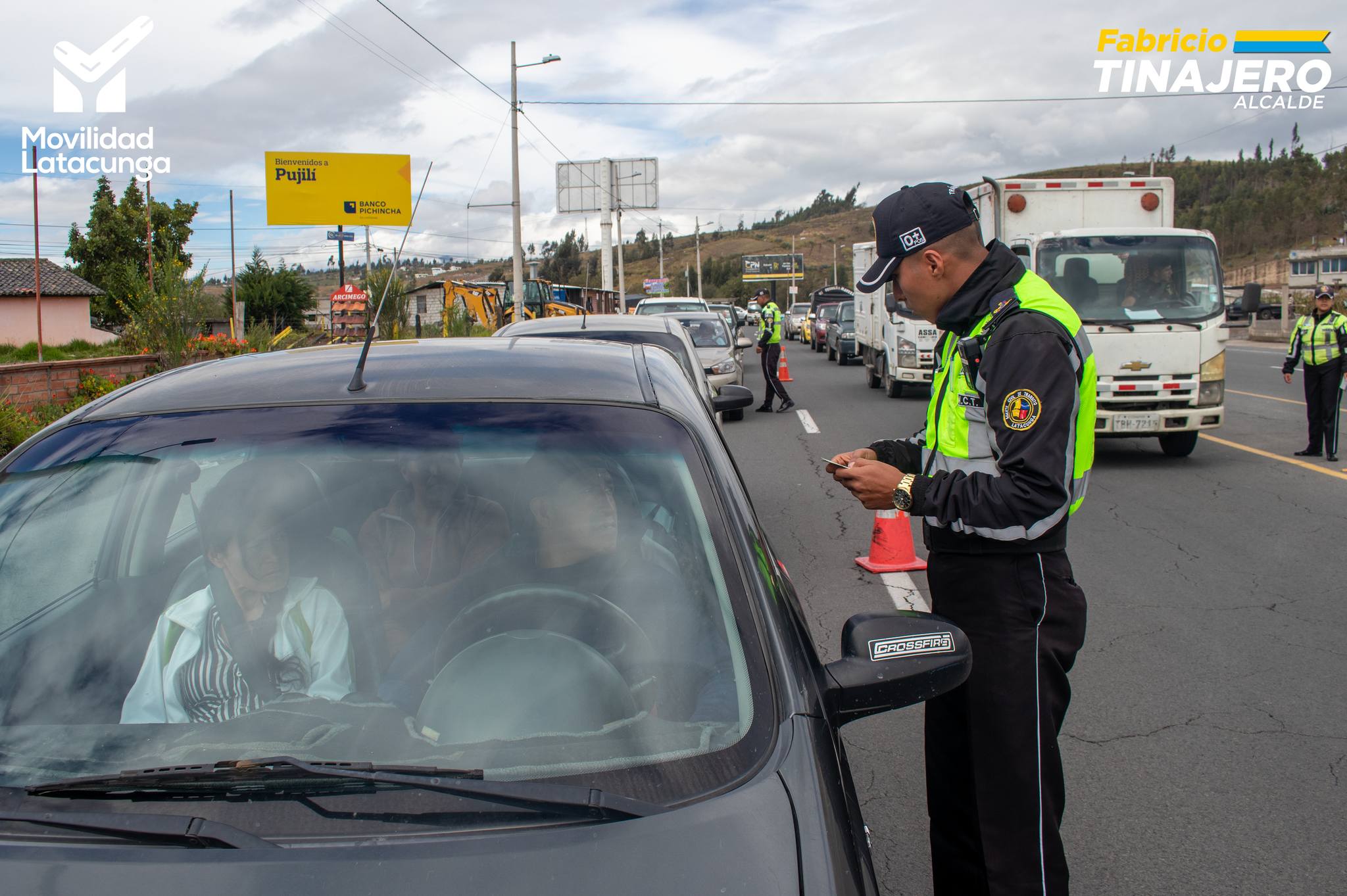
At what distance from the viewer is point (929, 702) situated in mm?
2842

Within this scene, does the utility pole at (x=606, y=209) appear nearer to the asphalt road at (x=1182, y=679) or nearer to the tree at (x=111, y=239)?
the tree at (x=111, y=239)

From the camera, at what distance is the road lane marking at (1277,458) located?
1023 centimetres

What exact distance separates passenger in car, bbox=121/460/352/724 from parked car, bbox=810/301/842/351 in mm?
30501

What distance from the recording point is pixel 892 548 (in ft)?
22.9

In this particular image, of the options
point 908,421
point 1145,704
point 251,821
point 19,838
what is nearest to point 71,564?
point 19,838

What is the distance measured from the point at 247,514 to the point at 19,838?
765 mm

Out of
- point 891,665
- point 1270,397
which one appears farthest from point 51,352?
point 891,665

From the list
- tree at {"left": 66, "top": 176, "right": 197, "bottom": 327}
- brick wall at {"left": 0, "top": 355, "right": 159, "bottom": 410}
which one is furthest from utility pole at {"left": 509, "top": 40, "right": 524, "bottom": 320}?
tree at {"left": 66, "top": 176, "right": 197, "bottom": 327}

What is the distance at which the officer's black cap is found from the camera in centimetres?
262

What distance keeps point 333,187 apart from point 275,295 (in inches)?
991

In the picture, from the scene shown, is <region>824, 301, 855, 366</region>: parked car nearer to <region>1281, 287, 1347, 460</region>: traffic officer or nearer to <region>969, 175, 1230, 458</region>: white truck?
<region>969, 175, 1230, 458</region>: white truck

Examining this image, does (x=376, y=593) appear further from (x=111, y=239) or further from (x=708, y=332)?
(x=111, y=239)

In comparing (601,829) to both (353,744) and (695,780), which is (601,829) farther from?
(353,744)

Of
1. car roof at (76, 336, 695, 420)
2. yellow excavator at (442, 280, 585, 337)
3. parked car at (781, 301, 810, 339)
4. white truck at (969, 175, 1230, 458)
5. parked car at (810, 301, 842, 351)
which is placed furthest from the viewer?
parked car at (781, 301, 810, 339)
